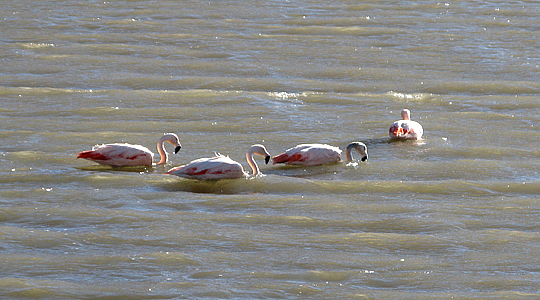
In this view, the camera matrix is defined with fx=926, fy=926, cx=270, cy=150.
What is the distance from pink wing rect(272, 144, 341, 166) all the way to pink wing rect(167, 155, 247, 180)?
491 millimetres

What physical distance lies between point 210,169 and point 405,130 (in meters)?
1.92

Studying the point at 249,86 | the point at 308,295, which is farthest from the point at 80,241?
the point at 249,86

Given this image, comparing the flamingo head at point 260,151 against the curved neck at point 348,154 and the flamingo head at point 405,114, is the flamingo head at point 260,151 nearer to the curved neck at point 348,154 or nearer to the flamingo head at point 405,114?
the curved neck at point 348,154

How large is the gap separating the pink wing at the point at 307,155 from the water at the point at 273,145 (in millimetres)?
88

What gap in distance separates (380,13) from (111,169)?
627 cm

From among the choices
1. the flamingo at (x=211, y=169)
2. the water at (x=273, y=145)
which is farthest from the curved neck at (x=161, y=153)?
the flamingo at (x=211, y=169)

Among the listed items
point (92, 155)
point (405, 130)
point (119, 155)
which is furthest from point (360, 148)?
point (92, 155)

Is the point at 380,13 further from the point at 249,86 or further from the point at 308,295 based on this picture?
the point at 308,295

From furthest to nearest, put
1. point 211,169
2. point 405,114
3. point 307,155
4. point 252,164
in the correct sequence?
1. point 405,114
2. point 307,155
3. point 252,164
4. point 211,169

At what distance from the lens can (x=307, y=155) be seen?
23.7ft

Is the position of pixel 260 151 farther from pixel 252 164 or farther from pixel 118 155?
pixel 118 155

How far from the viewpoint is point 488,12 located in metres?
12.5

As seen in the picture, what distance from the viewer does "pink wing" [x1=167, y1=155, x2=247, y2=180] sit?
22.2 ft

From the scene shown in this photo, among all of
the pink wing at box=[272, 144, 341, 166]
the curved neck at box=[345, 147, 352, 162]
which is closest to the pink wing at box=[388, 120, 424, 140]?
the curved neck at box=[345, 147, 352, 162]
